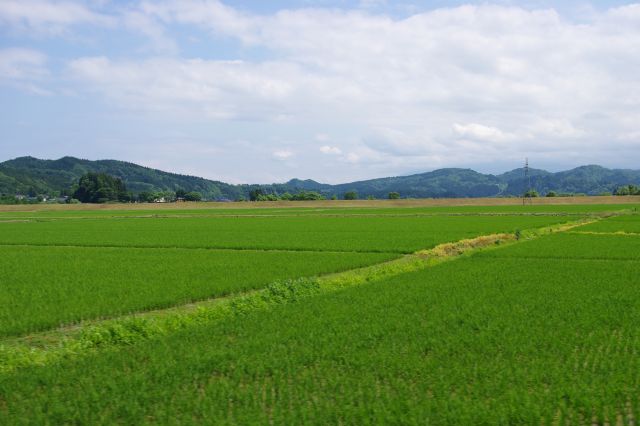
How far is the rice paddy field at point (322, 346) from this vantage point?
6.45 metres

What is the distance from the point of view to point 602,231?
36344 mm

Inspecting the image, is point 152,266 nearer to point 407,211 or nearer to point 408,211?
point 408,211

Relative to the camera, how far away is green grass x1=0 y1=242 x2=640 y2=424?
633 centimetres

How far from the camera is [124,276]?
60.2 feet

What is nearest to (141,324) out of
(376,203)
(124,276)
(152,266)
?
(124,276)

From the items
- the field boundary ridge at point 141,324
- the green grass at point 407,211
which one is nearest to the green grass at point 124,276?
the field boundary ridge at point 141,324

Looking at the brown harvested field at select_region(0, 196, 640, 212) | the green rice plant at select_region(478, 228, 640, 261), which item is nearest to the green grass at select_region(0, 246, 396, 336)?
the green rice plant at select_region(478, 228, 640, 261)

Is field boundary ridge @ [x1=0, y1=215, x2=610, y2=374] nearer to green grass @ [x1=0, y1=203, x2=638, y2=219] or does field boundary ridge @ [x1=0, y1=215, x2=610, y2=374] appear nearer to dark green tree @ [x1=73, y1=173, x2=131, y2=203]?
green grass @ [x1=0, y1=203, x2=638, y2=219]

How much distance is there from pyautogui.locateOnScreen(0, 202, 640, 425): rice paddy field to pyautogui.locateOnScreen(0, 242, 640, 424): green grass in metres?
0.03

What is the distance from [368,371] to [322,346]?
1.40 metres

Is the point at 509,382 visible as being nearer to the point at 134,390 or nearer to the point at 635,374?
the point at 635,374

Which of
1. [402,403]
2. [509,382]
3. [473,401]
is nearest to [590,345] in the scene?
[509,382]

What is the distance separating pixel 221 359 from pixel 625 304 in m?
9.01

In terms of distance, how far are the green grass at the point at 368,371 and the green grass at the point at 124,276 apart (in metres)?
3.61
